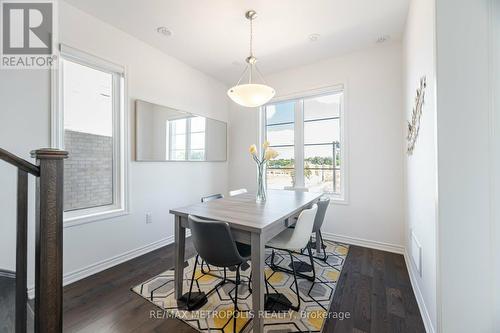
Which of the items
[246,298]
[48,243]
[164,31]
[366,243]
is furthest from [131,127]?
[366,243]

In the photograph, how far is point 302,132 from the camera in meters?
3.65

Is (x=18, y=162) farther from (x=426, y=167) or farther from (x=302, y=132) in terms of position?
(x=302, y=132)

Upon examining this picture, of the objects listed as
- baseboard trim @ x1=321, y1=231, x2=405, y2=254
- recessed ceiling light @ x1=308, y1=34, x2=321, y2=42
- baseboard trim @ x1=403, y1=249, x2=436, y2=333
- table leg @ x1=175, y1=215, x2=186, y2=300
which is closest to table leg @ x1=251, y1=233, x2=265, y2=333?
table leg @ x1=175, y1=215, x2=186, y2=300

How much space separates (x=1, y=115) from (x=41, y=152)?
150cm

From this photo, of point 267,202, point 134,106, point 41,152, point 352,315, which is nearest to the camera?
point 41,152

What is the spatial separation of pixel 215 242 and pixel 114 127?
2.11m

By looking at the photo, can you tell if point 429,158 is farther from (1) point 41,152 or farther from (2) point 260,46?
(2) point 260,46

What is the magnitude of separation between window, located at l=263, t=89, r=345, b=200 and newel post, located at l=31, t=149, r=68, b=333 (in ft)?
10.4

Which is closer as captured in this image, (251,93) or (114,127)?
(251,93)

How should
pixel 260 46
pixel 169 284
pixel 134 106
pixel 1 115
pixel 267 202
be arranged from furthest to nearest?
pixel 260 46
pixel 134 106
pixel 267 202
pixel 169 284
pixel 1 115

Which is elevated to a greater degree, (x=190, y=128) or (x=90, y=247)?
(x=190, y=128)

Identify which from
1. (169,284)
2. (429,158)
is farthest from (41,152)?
(429,158)

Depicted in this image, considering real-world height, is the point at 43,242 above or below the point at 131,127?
below

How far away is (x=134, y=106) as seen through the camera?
2.74 metres
